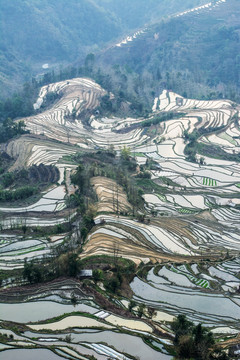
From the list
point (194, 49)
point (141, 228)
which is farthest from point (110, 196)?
point (194, 49)

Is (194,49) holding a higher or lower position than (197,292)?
higher

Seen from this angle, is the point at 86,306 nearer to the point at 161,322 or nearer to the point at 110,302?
the point at 110,302

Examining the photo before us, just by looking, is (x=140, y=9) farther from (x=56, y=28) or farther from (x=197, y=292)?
(x=197, y=292)

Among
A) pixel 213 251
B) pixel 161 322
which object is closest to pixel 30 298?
pixel 161 322

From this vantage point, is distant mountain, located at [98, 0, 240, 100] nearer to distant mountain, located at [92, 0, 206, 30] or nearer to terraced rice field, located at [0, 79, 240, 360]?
terraced rice field, located at [0, 79, 240, 360]

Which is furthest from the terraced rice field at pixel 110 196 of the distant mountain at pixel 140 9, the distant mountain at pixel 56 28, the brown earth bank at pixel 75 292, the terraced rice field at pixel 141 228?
the distant mountain at pixel 140 9
